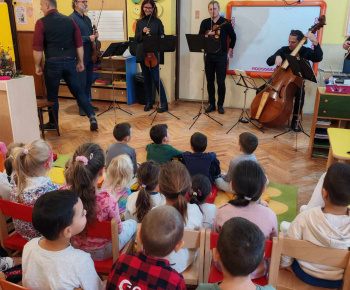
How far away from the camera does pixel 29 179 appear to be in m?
1.98

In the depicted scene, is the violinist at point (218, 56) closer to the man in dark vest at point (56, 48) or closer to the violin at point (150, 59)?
the violin at point (150, 59)

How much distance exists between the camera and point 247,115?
526 centimetres

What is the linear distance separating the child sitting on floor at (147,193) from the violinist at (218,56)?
330cm

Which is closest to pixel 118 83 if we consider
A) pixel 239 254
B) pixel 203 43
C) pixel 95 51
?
pixel 95 51

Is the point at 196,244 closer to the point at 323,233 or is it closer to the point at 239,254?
the point at 239,254

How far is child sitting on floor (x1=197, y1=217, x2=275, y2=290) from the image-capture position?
1.13 meters

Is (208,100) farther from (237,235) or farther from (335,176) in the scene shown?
(237,235)

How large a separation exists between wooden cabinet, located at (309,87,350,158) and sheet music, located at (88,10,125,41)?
3.55 m

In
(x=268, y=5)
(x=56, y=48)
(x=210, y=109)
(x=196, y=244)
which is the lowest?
(x=210, y=109)

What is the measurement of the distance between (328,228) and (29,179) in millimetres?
1543

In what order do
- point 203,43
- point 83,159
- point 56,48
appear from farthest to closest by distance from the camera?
point 203,43 < point 56,48 < point 83,159

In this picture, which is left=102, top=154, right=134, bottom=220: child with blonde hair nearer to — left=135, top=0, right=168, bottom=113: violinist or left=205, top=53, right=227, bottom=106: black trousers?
left=135, top=0, right=168, bottom=113: violinist

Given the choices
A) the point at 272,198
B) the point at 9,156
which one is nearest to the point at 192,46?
the point at 272,198

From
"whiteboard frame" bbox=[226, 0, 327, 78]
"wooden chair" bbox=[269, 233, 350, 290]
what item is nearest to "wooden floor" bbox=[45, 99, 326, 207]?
"whiteboard frame" bbox=[226, 0, 327, 78]
